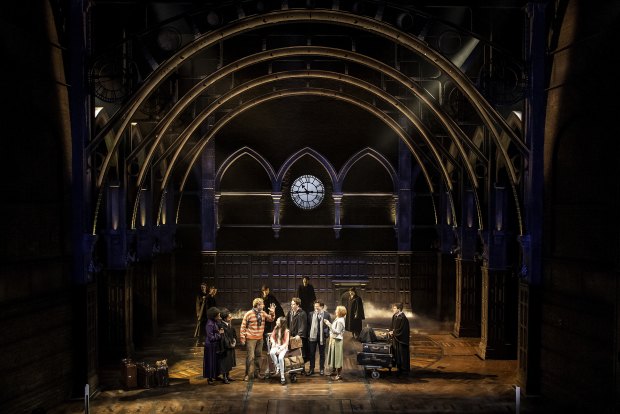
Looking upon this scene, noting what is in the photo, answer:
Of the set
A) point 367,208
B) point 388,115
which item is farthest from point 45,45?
point 367,208

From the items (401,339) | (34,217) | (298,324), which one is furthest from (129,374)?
(401,339)

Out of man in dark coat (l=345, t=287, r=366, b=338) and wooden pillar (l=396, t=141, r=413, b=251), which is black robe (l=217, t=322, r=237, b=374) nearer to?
man in dark coat (l=345, t=287, r=366, b=338)

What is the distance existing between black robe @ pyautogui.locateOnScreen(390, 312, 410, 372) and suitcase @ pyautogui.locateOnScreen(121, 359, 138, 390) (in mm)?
5351

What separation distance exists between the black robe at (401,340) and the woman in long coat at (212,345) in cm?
367

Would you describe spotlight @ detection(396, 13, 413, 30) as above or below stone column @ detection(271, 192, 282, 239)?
above

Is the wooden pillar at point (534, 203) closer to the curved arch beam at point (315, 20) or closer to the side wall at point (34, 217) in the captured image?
the curved arch beam at point (315, 20)

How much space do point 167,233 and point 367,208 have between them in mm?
6848

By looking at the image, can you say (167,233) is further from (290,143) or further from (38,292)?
(38,292)

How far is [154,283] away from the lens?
1858cm

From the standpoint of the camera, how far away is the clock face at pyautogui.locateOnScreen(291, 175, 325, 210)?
23.5 metres

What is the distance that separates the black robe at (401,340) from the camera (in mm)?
14266

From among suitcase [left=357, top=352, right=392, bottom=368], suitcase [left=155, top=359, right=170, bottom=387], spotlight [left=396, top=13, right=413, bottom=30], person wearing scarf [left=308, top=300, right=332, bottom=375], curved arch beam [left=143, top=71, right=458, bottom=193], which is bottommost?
suitcase [left=155, top=359, right=170, bottom=387]

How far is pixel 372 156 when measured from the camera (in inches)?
920

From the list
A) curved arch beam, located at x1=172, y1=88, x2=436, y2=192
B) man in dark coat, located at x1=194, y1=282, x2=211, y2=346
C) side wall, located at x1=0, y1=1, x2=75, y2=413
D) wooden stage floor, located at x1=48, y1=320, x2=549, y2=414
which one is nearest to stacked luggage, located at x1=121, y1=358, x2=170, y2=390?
wooden stage floor, located at x1=48, y1=320, x2=549, y2=414
